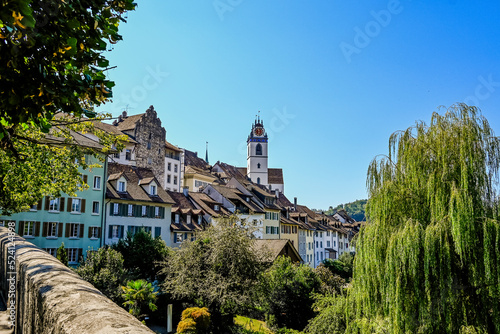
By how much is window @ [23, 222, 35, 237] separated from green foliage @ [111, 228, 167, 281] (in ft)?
19.8

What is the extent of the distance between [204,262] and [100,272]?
6.61 metres

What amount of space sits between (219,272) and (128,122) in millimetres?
41390

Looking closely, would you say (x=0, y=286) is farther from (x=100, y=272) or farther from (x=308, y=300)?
(x=308, y=300)

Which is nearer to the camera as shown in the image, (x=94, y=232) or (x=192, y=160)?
(x=94, y=232)

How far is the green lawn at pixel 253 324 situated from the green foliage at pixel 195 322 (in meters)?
4.31

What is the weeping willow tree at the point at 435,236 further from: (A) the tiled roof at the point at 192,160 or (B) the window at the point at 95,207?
(A) the tiled roof at the point at 192,160

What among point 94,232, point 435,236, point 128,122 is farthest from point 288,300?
point 128,122

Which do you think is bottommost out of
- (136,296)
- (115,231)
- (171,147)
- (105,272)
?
(136,296)

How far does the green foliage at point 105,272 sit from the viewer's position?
1016 inches

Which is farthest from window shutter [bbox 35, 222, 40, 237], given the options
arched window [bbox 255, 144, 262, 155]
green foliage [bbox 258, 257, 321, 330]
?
arched window [bbox 255, 144, 262, 155]

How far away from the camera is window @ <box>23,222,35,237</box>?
30.4 metres

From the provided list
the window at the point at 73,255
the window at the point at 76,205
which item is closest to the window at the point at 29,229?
the window at the point at 73,255

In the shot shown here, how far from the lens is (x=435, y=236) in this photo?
11586mm

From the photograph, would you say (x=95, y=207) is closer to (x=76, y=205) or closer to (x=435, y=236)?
(x=76, y=205)
